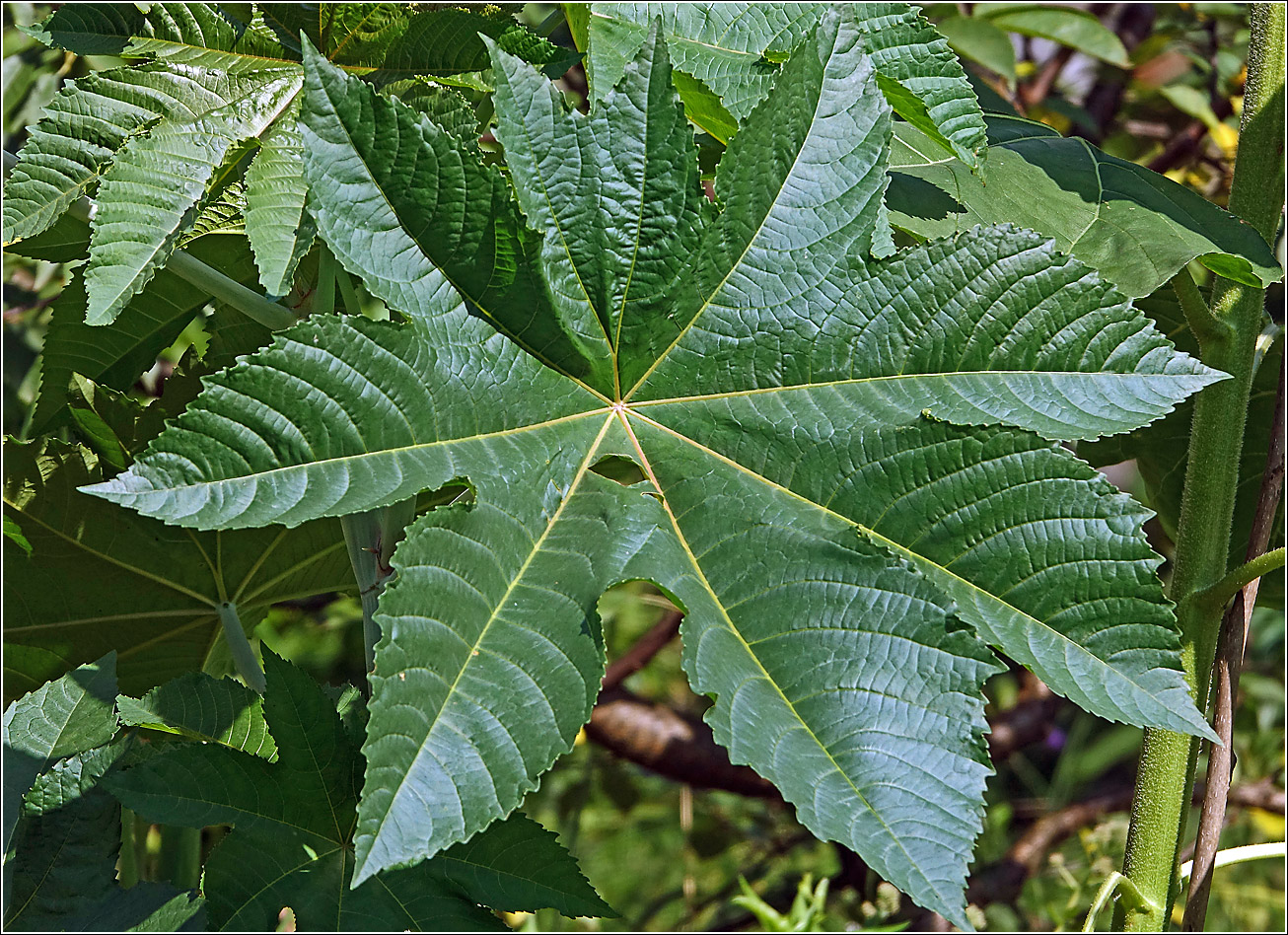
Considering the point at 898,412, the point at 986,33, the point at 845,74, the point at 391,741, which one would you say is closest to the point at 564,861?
→ the point at 391,741

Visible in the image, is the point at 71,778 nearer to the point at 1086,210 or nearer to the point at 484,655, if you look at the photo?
the point at 484,655

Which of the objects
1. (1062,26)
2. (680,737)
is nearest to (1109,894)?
(680,737)

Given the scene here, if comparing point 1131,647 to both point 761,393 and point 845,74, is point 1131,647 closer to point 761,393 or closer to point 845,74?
point 761,393

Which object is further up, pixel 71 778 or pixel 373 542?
pixel 373 542

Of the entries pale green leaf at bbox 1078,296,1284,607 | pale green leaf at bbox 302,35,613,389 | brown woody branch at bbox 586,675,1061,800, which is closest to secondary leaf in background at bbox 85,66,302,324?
pale green leaf at bbox 302,35,613,389

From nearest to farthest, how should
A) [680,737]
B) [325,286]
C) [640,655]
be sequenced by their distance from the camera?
[325,286] → [680,737] → [640,655]
